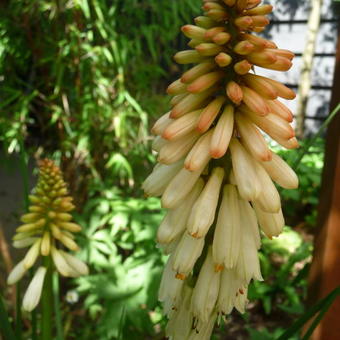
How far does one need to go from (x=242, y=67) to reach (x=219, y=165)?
21cm

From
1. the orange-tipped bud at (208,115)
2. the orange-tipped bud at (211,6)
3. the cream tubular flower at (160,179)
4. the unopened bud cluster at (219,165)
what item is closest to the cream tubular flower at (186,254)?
the unopened bud cluster at (219,165)

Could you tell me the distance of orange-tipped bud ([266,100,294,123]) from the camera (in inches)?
34.8

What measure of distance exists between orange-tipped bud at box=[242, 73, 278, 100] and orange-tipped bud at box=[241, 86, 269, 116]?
0.01 m

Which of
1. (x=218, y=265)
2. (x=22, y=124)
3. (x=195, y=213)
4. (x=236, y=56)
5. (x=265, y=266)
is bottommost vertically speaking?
(x=265, y=266)

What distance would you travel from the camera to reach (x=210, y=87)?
36.6 inches

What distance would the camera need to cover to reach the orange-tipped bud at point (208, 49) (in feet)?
2.78

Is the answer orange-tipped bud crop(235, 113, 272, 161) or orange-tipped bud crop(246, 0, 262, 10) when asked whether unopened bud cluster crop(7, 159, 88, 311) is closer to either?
orange-tipped bud crop(235, 113, 272, 161)

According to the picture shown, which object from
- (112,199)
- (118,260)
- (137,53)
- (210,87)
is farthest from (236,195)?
(137,53)

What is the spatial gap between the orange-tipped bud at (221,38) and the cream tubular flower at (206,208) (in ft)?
0.83

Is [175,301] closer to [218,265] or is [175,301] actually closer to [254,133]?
[218,265]

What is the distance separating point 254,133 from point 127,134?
9.80 feet

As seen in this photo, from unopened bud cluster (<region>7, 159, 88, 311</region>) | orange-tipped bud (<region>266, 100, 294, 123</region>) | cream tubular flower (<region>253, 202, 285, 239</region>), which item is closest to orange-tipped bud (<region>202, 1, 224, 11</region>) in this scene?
orange-tipped bud (<region>266, 100, 294, 123</region>)

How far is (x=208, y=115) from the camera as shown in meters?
0.86

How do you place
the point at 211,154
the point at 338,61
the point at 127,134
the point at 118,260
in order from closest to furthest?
the point at 211,154
the point at 338,61
the point at 118,260
the point at 127,134
